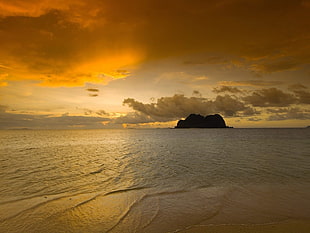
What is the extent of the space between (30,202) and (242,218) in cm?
1101

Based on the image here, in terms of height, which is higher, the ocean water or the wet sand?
the wet sand

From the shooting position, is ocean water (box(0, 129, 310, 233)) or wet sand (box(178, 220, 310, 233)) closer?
wet sand (box(178, 220, 310, 233))

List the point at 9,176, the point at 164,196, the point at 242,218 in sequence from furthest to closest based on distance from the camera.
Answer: the point at 9,176 → the point at 164,196 → the point at 242,218

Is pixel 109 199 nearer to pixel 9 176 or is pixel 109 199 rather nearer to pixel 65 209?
pixel 65 209

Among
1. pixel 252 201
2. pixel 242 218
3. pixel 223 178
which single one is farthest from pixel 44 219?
pixel 223 178

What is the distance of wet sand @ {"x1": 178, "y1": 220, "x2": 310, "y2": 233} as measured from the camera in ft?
24.4

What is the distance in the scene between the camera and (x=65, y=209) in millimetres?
9945

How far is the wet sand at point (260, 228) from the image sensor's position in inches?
293

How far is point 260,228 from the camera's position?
7691 millimetres

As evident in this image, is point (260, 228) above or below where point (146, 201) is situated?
above

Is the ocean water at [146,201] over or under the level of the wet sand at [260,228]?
under

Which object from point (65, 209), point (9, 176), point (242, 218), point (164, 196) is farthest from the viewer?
point (9, 176)

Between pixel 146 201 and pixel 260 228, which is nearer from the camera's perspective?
pixel 260 228

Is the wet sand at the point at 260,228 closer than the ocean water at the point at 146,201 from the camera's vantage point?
Yes
